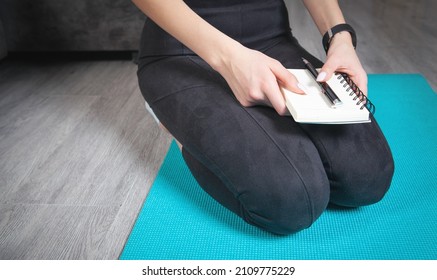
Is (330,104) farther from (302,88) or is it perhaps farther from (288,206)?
(288,206)

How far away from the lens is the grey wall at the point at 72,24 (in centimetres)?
193

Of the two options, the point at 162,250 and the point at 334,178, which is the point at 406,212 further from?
the point at 162,250

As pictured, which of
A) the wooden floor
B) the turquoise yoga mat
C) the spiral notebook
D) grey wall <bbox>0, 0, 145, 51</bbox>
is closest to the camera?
the spiral notebook

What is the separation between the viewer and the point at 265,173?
79cm

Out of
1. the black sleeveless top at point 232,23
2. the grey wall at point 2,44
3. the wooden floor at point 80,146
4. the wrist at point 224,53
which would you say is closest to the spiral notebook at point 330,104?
the wrist at point 224,53

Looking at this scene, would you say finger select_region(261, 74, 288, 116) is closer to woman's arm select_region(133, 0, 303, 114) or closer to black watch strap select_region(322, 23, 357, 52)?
woman's arm select_region(133, 0, 303, 114)

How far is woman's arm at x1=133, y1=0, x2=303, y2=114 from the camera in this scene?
0.78m

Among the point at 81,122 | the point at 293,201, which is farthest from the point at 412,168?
the point at 81,122

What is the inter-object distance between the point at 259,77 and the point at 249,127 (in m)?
0.10

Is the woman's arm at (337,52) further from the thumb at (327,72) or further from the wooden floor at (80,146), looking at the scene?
the wooden floor at (80,146)

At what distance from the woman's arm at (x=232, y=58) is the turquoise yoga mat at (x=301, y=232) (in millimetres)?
295

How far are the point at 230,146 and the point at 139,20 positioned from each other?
53.0 inches

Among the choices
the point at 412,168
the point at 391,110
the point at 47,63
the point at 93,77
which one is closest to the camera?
the point at 412,168

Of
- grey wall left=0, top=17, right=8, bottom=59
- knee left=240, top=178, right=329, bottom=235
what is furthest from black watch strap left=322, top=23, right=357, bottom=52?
grey wall left=0, top=17, right=8, bottom=59
